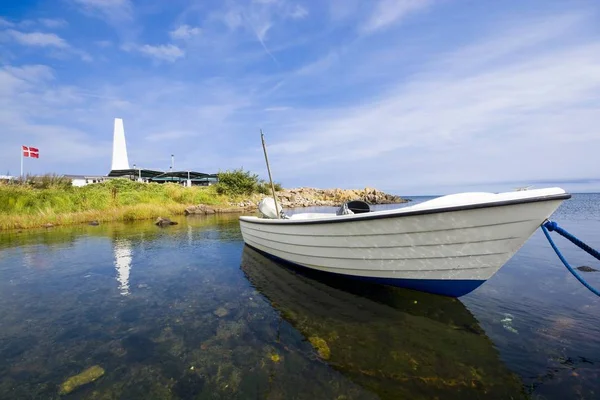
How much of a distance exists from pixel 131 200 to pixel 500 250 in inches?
1021

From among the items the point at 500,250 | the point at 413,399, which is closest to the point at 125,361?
the point at 413,399

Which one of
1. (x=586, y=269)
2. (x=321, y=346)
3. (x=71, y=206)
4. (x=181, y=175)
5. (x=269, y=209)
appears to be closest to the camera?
(x=321, y=346)

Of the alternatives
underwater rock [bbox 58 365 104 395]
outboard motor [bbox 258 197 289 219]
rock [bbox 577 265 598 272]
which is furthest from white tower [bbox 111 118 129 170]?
rock [bbox 577 265 598 272]

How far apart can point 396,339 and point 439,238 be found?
64.4 inches

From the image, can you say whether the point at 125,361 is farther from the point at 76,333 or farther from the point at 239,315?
the point at 239,315

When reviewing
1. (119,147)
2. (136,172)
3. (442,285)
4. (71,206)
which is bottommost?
(442,285)

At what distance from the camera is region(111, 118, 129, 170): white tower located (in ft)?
200

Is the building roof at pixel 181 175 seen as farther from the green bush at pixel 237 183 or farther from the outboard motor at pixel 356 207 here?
the outboard motor at pixel 356 207

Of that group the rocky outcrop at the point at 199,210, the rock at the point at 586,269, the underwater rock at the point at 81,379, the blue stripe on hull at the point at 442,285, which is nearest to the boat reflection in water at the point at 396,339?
the blue stripe on hull at the point at 442,285

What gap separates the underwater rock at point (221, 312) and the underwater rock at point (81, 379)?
1.81 metres

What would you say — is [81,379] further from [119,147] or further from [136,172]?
[119,147]

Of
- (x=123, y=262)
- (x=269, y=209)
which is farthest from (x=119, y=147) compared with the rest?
(x=269, y=209)

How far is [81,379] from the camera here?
3.20m

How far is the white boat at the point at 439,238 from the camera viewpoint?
384 centimetres
